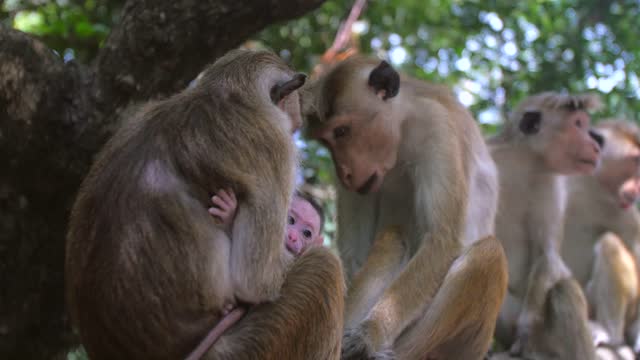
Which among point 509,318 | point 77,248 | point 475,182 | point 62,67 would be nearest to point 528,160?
point 509,318

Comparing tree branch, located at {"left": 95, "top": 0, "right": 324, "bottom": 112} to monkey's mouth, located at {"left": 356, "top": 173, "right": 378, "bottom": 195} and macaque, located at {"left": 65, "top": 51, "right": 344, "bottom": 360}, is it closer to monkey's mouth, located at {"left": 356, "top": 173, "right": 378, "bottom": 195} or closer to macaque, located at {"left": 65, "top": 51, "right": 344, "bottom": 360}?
monkey's mouth, located at {"left": 356, "top": 173, "right": 378, "bottom": 195}

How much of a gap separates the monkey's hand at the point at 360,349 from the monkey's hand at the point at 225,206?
1.22m

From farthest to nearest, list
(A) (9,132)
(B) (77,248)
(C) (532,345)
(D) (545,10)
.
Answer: (D) (545,10) → (C) (532,345) → (A) (9,132) → (B) (77,248)

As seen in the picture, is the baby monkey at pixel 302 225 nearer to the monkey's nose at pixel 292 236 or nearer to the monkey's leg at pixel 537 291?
the monkey's nose at pixel 292 236

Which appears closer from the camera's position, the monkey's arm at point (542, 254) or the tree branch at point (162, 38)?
Result: the tree branch at point (162, 38)

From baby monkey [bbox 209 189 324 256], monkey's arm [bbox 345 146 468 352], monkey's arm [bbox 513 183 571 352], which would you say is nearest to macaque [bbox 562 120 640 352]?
monkey's arm [bbox 513 183 571 352]

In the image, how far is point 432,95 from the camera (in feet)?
16.8

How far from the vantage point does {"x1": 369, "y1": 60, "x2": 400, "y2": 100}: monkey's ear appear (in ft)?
16.1

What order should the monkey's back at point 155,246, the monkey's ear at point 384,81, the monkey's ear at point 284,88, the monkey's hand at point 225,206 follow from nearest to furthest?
the monkey's back at point 155,246 < the monkey's hand at point 225,206 < the monkey's ear at point 284,88 < the monkey's ear at point 384,81

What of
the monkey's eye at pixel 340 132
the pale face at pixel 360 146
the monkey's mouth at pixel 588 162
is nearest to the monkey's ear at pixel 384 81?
the pale face at pixel 360 146

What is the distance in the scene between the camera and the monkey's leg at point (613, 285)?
7547mm

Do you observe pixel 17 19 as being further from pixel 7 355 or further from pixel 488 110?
pixel 488 110

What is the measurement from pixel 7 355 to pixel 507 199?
12.9 ft

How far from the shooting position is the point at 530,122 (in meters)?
6.98
